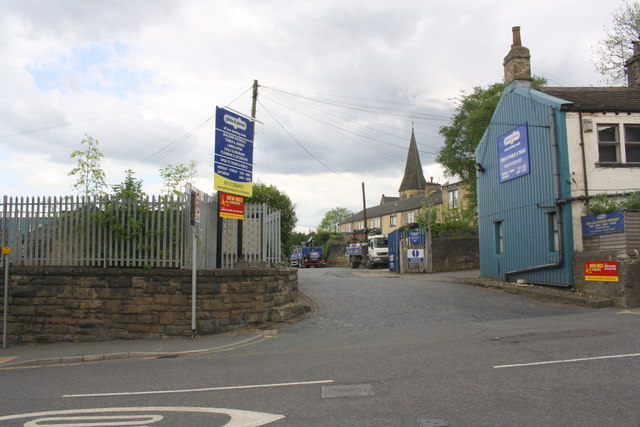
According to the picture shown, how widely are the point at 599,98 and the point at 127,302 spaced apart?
56.7 feet

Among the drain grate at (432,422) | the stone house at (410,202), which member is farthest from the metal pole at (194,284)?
the stone house at (410,202)

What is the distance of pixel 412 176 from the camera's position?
9150cm

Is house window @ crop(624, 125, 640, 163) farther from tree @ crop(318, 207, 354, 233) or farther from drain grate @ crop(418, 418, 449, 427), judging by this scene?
tree @ crop(318, 207, 354, 233)

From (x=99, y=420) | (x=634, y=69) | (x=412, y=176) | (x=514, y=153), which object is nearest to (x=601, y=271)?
(x=514, y=153)

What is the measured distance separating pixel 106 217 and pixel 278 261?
4.45 meters

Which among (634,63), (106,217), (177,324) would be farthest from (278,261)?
(634,63)

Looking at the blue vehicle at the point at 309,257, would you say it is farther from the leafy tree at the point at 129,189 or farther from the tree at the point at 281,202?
the leafy tree at the point at 129,189

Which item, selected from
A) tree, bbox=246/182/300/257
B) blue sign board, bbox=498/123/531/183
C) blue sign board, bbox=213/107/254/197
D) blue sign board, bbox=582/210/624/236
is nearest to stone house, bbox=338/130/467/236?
tree, bbox=246/182/300/257

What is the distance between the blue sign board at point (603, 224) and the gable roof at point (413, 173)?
7500 centimetres

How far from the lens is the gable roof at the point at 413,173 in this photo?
90.1 meters

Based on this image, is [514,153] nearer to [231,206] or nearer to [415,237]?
[415,237]

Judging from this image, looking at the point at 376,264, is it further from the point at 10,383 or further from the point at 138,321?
the point at 10,383

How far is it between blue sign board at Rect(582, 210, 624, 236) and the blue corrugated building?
0.35 meters

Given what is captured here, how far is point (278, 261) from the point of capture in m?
12.8
